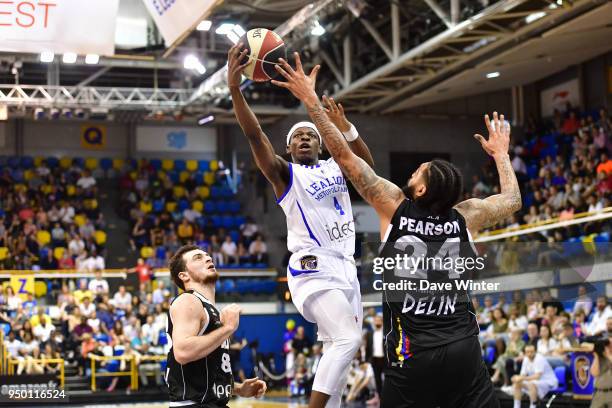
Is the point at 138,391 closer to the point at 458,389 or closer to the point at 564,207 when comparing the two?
the point at 564,207

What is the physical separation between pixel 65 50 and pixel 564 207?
1164 cm

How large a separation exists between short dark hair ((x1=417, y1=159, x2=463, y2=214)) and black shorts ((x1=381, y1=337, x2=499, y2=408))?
29.7 inches

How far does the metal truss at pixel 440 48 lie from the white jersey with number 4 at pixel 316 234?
1153 cm

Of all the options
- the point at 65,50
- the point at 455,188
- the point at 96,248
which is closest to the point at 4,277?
the point at 96,248

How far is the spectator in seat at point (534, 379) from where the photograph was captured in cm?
1307

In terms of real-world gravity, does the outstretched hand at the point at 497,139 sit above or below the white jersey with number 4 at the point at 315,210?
above

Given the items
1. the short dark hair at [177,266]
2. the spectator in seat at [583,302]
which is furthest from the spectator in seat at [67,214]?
the short dark hair at [177,266]

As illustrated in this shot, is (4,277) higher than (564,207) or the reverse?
the reverse

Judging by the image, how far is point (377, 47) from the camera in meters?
23.1

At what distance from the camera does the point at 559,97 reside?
25.2 metres

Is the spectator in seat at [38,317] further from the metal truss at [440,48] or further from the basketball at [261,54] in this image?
the basketball at [261,54]

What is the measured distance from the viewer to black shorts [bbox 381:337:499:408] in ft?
15.5

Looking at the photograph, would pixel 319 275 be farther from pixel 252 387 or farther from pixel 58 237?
pixel 58 237

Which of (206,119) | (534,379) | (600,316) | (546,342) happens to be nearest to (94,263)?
(206,119)
